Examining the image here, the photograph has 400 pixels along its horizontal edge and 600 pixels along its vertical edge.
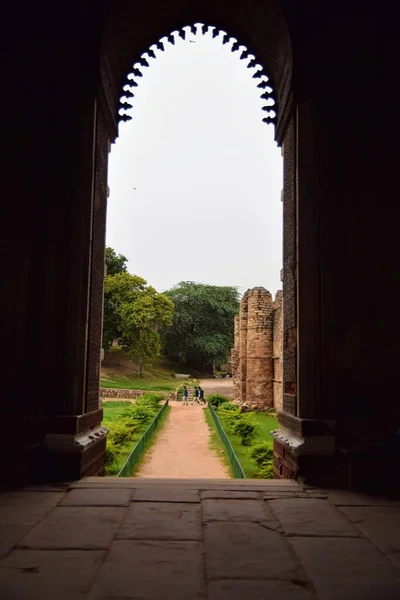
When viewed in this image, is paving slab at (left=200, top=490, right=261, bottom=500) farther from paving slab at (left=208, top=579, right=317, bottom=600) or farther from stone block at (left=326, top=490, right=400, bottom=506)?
paving slab at (left=208, top=579, right=317, bottom=600)

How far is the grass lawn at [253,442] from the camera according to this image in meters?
9.15

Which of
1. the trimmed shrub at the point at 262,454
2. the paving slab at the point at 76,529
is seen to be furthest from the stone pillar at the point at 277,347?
the paving slab at the point at 76,529

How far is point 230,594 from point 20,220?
3.81 m

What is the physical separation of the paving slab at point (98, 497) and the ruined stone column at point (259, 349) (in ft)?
51.7

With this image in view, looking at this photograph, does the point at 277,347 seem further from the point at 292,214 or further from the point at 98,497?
the point at 98,497

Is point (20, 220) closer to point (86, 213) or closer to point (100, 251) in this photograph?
point (86, 213)

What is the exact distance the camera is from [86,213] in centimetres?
494

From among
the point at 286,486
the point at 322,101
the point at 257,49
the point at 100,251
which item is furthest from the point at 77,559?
the point at 257,49

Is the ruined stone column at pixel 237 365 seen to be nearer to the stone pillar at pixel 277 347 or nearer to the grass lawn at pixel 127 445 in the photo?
the grass lawn at pixel 127 445

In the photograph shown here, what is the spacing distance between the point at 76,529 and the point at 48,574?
73 centimetres

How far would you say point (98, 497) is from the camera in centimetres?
388

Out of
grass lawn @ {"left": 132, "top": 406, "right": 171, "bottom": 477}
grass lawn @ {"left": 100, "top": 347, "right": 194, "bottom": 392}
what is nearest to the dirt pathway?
grass lawn @ {"left": 132, "top": 406, "right": 171, "bottom": 477}

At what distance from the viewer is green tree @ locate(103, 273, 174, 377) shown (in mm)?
33750

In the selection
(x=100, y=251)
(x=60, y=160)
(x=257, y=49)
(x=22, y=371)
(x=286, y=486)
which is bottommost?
(x=286, y=486)
